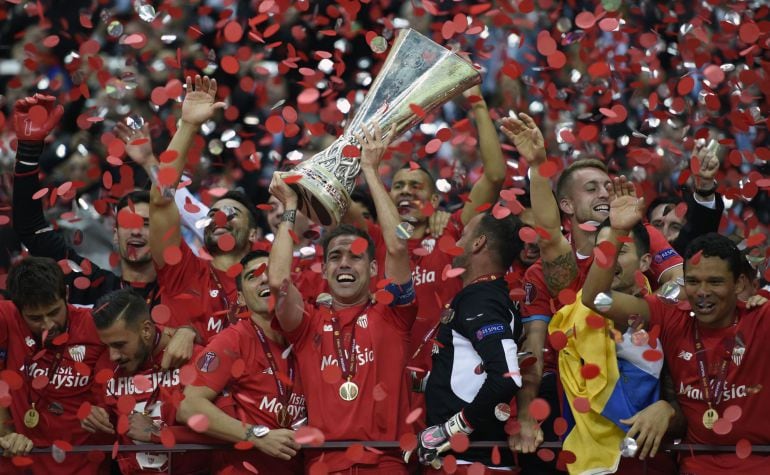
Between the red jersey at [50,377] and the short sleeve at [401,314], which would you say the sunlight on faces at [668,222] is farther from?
the red jersey at [50,377]

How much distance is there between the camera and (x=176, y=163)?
252 inches

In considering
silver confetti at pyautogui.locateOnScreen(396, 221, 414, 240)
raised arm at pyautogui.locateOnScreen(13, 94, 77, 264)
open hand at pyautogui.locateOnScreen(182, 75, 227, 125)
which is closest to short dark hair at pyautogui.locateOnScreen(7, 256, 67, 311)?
raised arm at pyautogui.locateOnScreen(13, 94, 77, 264)

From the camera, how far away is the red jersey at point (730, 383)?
5582mm

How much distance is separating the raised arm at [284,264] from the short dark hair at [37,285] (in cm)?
122

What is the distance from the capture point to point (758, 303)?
569 cm

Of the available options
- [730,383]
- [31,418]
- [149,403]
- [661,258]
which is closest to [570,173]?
[661,258]

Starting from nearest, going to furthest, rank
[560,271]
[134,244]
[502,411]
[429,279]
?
1. [502,411]
2. [560,271]
3. [429,279]
4. [134,244]

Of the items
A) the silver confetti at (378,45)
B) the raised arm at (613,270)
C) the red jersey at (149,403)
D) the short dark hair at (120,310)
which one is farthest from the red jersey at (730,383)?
the silver confetti at (378,45)

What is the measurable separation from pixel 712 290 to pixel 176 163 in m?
2.68

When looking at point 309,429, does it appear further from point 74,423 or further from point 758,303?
point 758,303

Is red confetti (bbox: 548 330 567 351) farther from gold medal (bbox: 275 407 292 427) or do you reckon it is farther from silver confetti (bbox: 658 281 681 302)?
gold medal (bbox: 275 407 292 427)

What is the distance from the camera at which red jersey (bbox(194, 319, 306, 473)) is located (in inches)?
234

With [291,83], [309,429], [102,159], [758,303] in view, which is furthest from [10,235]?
[758,303]

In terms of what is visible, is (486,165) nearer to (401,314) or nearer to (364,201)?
(364,201)
